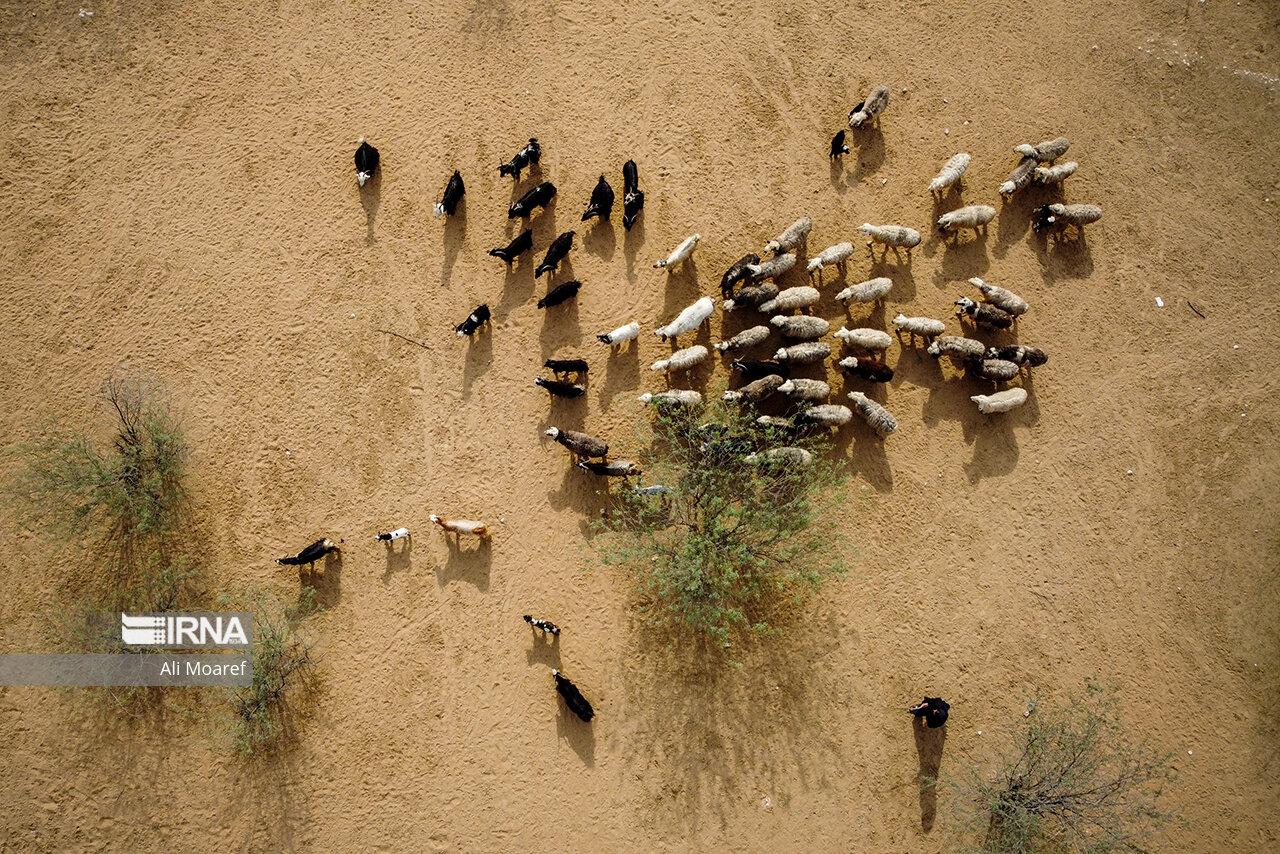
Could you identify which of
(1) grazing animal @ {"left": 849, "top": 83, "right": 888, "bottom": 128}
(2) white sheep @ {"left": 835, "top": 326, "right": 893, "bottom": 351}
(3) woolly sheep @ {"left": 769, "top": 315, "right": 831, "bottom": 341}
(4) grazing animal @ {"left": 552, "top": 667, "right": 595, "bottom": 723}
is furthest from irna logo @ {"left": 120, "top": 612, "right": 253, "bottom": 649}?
(1) grazing animal @ {"left": 849, "top": 83, "right": 888, "bottom": 128}

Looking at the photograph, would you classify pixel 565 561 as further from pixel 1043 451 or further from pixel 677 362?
pixel 1043 451

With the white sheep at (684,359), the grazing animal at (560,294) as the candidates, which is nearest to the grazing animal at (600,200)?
the grazing animal at (560,294)

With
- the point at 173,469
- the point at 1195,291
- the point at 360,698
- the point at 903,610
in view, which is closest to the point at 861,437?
the point at 903,610

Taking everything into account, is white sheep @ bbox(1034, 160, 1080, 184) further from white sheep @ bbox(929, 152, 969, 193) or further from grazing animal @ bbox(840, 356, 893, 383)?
grazing animal @ bbox(840, 356, 893, 383)

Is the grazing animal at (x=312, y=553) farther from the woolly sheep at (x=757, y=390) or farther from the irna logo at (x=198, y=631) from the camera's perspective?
the woolly sheep at (x=757, y=390)

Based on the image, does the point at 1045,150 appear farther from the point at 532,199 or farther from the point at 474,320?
the point at 474,320

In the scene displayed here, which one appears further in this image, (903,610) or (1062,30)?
(1062,30)
